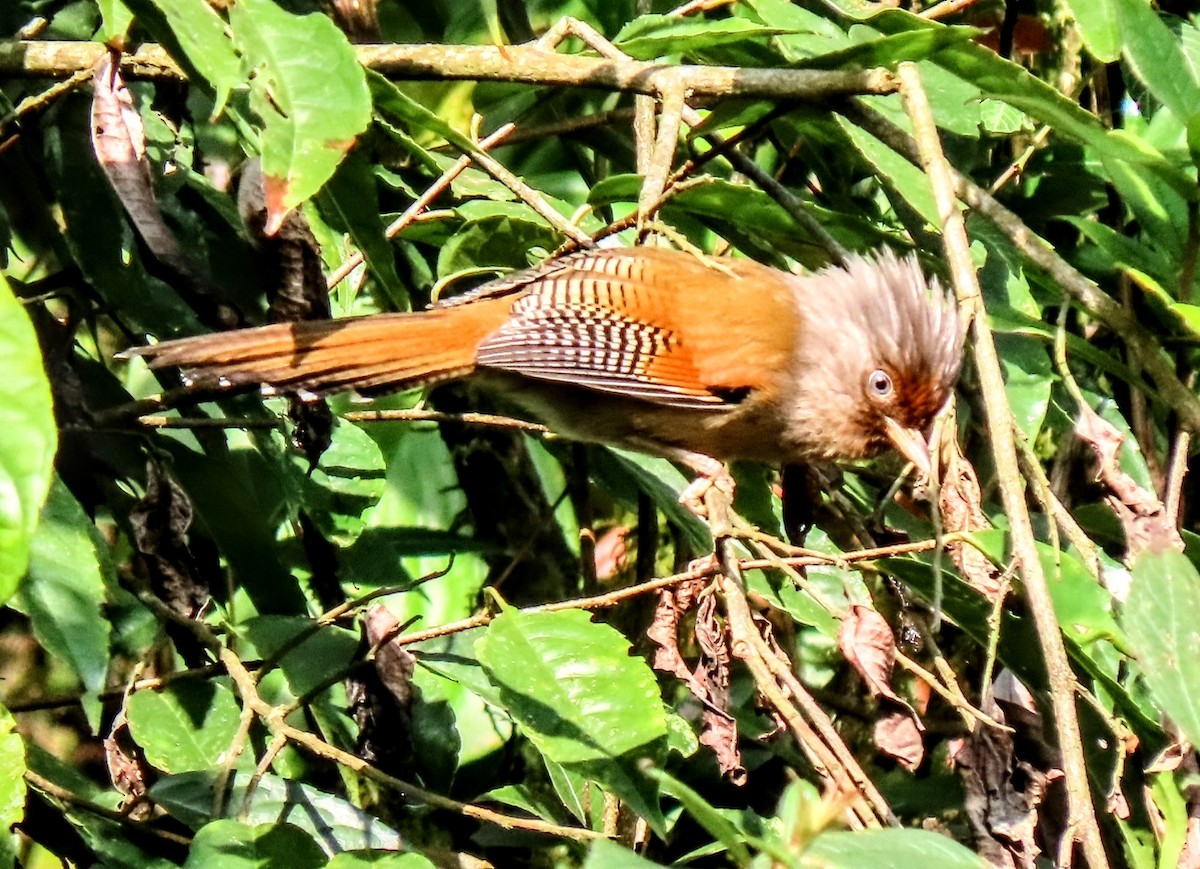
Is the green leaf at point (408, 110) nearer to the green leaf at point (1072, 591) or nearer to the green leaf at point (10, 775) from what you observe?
the green leaf at point (1072, 591)

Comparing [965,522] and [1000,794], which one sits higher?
[965,522]

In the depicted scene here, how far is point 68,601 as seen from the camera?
2.03 metres

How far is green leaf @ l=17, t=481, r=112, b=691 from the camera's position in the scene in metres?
2.02

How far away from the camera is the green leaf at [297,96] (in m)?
1.45

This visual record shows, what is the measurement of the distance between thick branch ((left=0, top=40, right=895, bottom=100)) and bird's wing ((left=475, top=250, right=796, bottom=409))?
62cm

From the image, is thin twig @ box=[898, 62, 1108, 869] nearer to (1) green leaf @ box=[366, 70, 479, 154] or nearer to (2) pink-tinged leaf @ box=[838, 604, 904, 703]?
(2) pink-tinged leaf @ box=[838, 604, 904, 703]

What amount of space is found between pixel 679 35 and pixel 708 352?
0.96 metres

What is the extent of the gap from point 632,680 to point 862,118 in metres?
1.19

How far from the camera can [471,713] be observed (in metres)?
3.19

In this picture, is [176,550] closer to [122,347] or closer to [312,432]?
[312,432]

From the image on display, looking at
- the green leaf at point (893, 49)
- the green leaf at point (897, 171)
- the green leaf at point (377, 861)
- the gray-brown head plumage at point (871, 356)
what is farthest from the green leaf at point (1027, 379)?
the green leaf at point (377, 861)

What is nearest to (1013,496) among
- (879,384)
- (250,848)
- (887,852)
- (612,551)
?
(887,852)

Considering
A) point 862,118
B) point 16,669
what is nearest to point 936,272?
point 862,118

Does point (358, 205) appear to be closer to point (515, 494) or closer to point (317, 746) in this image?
A: point (317, 746)
